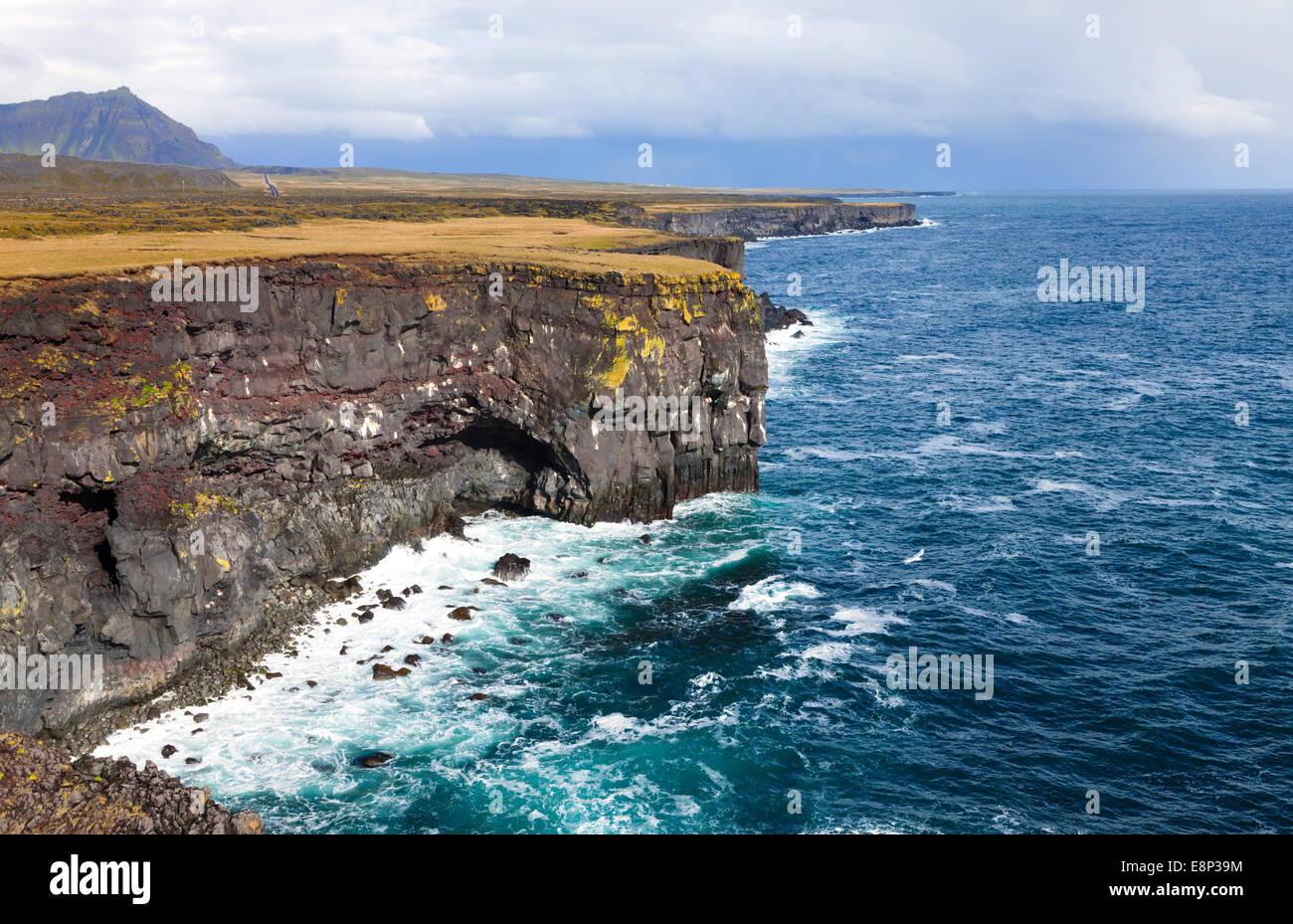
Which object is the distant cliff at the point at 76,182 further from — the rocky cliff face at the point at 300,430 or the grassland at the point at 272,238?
the rocky cliff face at the point at 300,430

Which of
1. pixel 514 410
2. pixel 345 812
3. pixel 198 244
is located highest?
pixel 198 244

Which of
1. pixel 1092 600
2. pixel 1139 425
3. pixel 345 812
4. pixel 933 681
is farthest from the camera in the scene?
pixel 1139 425

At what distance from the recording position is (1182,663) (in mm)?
46156

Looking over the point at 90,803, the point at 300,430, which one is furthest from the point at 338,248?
the point at 90,803

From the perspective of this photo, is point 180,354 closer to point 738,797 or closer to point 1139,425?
point 738,797

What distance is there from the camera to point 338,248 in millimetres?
→ 63250

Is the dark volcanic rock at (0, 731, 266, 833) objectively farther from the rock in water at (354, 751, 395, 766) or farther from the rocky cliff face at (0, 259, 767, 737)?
the rocky cliff face at (0, 259, 767, 737)

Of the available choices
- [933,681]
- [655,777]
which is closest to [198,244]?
[655,777]

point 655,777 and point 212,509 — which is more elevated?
point 212,509

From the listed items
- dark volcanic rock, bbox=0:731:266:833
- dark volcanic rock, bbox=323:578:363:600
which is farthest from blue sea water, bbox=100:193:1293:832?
dark volcanic rock, bbox=0:731:266:833

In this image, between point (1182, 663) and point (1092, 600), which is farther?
point (1092, 600)

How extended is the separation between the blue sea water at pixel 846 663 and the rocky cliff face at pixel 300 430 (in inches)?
145

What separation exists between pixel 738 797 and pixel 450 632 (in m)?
20.6

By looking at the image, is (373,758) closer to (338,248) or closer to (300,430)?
(300,430)
